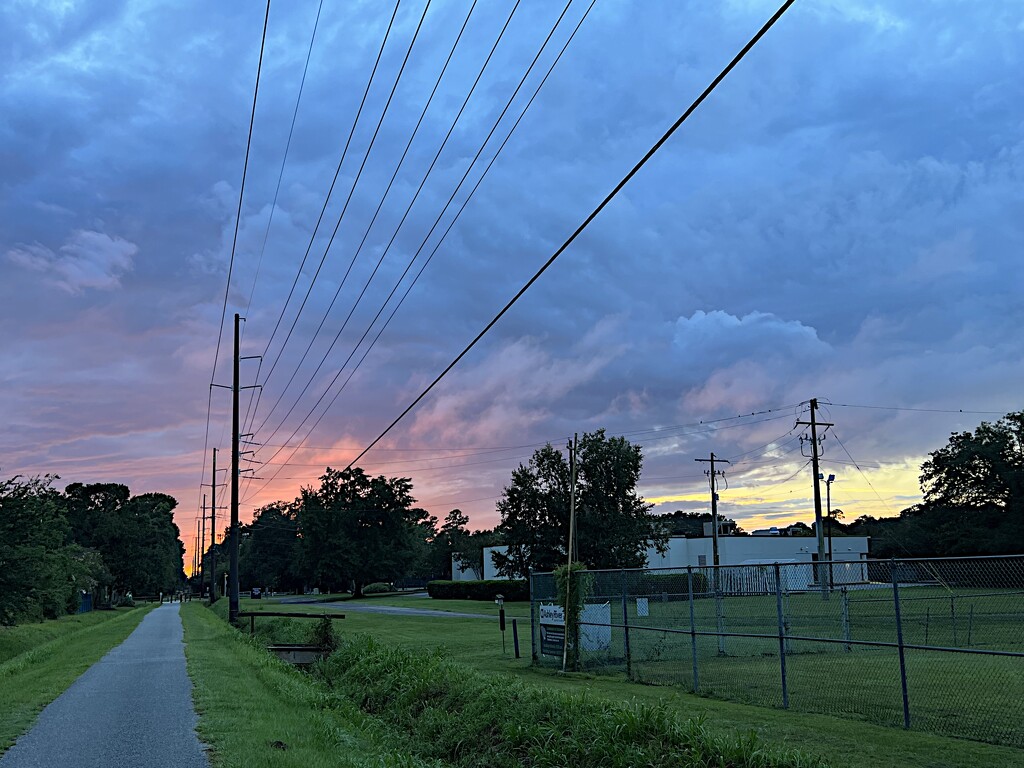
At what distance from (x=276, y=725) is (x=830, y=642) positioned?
922 centimetres

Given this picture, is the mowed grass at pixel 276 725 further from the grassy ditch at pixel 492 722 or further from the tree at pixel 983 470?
the tree at pixel 983 470

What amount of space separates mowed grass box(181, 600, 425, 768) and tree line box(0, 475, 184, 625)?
23.7m

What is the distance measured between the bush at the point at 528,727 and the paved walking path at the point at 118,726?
11.9ft

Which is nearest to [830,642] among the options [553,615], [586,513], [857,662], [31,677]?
[857,662]

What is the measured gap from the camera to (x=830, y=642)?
15336 millimetres

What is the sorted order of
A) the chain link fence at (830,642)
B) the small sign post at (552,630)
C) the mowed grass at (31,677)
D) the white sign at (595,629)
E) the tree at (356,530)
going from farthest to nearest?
1. the tree at (356,530)
2. the small sign post at (552,630)
3. the white sign at (595,629)
4. the chain link fence at (830,642)
5. the mowed grass at (31,677)

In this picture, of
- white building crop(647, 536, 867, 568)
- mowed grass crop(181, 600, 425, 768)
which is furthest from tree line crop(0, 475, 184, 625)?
white building crop(647, 536, 867, 568)

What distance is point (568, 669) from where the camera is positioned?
21266mm

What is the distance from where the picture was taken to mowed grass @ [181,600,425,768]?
1102 cm

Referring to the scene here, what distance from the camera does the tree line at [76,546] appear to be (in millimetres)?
41688

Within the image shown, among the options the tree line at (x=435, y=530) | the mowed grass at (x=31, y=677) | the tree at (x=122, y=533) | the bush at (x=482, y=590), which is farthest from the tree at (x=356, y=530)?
the mowed grass at (x=31, y=677)

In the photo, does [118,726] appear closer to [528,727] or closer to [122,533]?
[528,727]

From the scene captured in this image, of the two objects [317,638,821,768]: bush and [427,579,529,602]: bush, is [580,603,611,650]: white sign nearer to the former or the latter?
[317,638,821,768]: bush

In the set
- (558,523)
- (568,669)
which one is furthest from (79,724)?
(558,523)
